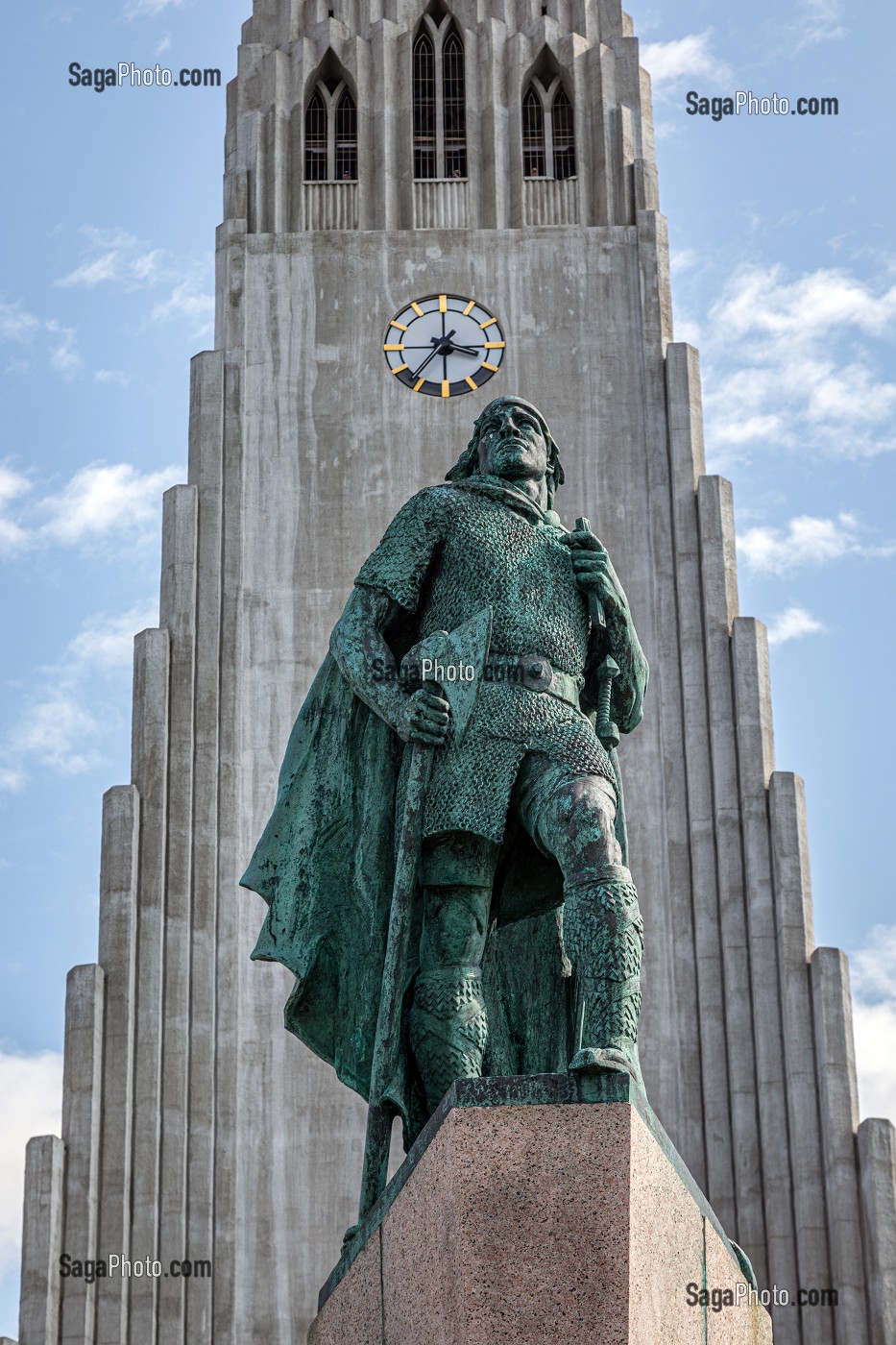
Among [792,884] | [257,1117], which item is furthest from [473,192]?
[257,1117]

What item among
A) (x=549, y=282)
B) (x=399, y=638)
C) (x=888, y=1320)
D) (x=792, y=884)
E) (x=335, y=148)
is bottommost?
(x=888, y=1320)

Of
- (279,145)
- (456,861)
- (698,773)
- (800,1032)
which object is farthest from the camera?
(279,145)

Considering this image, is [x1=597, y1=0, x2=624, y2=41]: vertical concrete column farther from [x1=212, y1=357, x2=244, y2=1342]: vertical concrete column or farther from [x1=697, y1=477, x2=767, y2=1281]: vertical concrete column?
[x1=697, y1=477, x2=767, y2=1281]: vertical concrete column

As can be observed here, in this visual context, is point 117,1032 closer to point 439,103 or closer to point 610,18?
point 439,103

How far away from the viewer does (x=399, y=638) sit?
9977 mm

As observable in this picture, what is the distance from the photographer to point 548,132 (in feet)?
98.8

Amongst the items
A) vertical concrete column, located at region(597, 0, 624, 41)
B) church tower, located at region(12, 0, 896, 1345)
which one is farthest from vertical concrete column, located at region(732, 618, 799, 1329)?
vertical concrete column, located at region(597, 0, 624, 41)

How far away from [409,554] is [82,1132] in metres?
15.5

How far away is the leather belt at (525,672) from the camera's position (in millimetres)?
9439

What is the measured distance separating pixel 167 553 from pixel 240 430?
5.96 ft

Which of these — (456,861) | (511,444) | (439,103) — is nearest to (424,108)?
(439,103)

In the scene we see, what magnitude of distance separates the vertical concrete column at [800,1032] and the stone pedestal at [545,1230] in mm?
15872

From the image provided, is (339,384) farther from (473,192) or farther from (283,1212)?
(283,1212)

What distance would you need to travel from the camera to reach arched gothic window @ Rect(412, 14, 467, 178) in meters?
30.0
